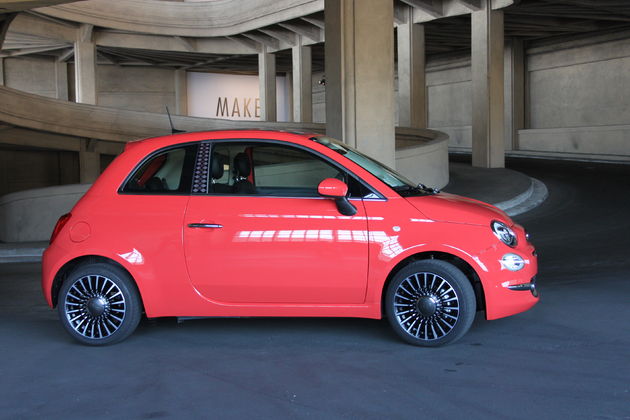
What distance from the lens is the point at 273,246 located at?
531 centimetres

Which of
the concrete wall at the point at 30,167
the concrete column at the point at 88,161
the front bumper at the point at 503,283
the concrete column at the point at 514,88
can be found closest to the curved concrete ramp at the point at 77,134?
the concrete column at the point at 88,161

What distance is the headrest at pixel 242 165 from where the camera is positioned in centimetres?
567

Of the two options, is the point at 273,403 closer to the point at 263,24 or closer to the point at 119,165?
the point at 119,165

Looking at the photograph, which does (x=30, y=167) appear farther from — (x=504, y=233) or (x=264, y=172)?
(x=504, y=233)

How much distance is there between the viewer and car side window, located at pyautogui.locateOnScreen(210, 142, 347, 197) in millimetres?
5457

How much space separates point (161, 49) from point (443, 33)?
16093 millimetres

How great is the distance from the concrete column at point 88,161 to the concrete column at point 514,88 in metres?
20.1

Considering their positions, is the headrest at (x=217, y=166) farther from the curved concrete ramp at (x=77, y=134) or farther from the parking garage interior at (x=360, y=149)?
the curved concrete ramp at (x=77, y=134)

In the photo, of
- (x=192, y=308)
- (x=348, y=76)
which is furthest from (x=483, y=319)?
(x=348, y=76)

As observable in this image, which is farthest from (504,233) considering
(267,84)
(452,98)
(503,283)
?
(267,84)

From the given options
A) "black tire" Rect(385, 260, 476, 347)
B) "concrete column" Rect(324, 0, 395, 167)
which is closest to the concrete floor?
"black tire" Rect(385, 260, 476, 347)

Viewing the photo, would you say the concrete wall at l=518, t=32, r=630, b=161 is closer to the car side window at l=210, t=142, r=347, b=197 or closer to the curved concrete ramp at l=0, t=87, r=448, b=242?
the curved concrete ramp at l=0, t=87, r=448, b=242

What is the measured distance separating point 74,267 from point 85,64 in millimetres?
35002

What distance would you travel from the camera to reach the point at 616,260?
9180 millimetres
